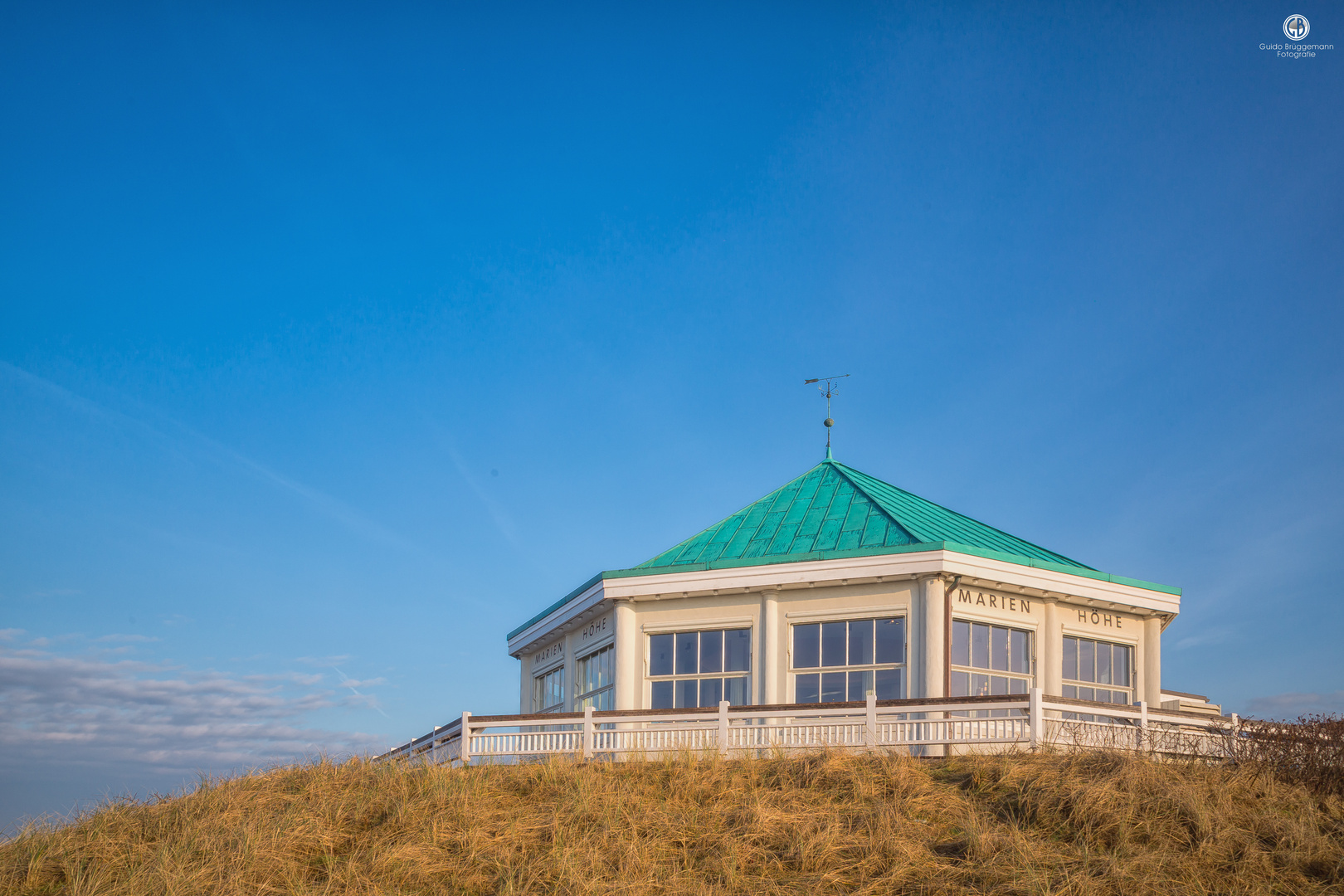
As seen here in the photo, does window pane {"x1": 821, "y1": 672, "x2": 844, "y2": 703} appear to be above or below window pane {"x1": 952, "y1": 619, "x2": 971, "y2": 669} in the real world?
below

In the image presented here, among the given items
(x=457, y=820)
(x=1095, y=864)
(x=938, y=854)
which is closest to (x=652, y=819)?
(x=457, y=820)

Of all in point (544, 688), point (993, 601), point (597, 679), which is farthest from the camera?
point (544, 688)

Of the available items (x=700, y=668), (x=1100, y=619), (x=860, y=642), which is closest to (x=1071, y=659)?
(x=1100, y=619)

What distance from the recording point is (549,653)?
26.9 m

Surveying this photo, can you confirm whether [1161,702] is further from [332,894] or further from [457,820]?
[332,894]

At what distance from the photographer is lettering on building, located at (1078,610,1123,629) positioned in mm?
22219

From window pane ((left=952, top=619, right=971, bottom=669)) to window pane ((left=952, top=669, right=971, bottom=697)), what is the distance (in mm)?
186

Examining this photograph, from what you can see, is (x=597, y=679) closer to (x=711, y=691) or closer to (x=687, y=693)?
(x=687, y=693)

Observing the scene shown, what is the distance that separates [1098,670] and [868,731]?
822 centimetres

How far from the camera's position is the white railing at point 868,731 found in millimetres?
15969

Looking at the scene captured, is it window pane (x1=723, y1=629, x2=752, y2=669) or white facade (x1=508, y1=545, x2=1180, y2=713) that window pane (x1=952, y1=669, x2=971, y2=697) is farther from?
window pane (x1=723, y1=629, x2=752, y2=669)

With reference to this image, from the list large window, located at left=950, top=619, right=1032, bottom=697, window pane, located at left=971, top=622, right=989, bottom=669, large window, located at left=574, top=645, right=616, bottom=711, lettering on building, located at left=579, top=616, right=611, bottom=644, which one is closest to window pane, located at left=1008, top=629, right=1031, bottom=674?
large window, located at left=950, top=619, right=1032, bottom=697

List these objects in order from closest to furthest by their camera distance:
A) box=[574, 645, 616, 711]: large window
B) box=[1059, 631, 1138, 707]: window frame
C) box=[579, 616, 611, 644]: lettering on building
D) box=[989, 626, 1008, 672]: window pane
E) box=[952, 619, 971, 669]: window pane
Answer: box=[952, 619, 971, 669]: window pane < box=[989, 626, 1008, 672]: window pane < box=[1059, 631, 1138, 707]: window frame < box=[574, 645, 616, 711]: large window < box=[579, 616, 611, 644]: lettering on building

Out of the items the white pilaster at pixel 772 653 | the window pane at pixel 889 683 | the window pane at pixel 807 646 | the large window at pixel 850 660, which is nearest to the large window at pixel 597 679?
the white pilaster at pixel 772 653
